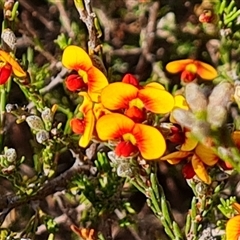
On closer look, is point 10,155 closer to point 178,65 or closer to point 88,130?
point 88,130

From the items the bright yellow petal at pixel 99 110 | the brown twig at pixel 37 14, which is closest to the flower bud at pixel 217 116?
the bright yellow petal at pixel 99 110

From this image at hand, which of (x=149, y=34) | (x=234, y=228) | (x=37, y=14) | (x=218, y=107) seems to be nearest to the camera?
(x=218, y=107)

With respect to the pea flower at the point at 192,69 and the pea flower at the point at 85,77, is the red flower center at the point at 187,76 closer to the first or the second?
the pea flower at the point at 192,69

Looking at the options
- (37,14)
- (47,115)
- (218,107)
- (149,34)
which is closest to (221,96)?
(218,107)

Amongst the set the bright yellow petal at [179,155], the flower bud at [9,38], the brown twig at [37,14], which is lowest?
the brown twig at [37,14]

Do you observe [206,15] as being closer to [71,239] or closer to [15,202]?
[15,202]

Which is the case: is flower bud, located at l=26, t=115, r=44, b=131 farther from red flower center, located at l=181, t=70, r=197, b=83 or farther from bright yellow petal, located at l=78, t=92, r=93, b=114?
red flower center, located at l=181, t=70, r=197, b=83

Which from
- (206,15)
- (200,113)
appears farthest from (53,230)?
(200,113)
